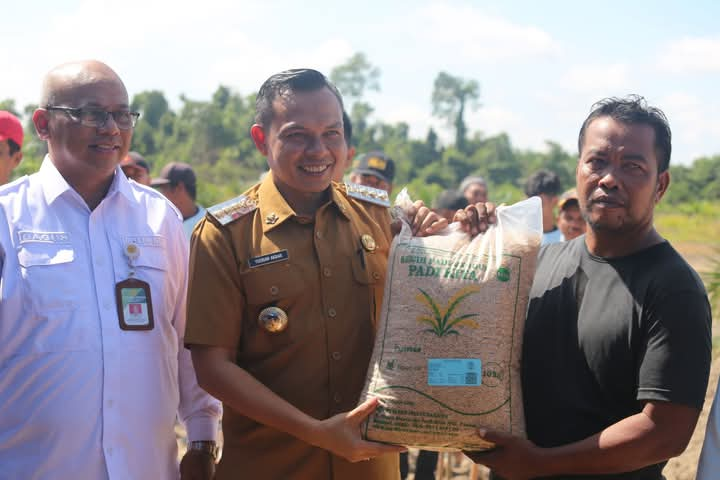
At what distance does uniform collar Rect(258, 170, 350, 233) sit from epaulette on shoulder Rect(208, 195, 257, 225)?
32mm

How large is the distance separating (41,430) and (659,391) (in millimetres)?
1756

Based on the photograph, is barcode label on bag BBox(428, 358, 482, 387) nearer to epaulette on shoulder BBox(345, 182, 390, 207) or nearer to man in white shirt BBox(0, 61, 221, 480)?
epaulette on shoulder BBox(345, 182, 390, 207)

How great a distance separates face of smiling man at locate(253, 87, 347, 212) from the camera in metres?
2.17

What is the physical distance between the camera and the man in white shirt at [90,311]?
2.18m

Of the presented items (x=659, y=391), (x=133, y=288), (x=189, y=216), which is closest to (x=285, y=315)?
(x=133, y=288)

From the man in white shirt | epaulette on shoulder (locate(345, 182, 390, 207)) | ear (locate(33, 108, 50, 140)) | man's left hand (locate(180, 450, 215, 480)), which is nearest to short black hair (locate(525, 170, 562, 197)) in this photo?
epaulette on shoulder (locate(345, 182, 390, 207))

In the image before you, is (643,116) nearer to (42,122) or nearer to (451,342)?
(451,342)

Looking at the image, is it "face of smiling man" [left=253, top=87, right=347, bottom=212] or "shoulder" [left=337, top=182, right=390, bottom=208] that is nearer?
"face of smiling man" [left=253, top=87, right=347, bottom=212]

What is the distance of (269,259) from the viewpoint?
2164mm

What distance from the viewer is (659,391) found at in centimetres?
185

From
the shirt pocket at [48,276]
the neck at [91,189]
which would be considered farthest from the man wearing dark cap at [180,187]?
the shirt pocket at [48,276]

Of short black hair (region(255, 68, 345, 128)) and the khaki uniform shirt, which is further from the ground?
short black hair (region(255, 68, 345, 128))

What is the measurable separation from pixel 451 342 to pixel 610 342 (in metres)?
0.43

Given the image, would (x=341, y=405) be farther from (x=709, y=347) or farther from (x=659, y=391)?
(x=709, y=347)
